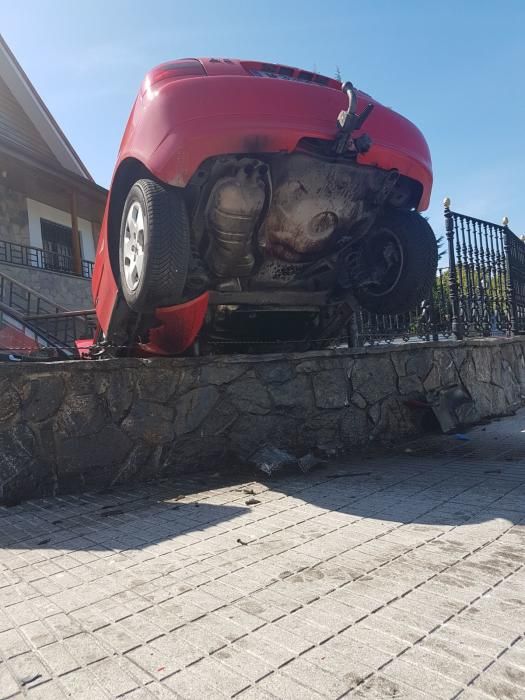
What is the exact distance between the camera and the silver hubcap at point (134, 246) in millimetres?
3383

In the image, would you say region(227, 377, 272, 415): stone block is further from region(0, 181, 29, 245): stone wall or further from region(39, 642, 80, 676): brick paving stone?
region(0, 181, 29, 245): stone wall

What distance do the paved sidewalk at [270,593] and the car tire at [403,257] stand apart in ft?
4.82

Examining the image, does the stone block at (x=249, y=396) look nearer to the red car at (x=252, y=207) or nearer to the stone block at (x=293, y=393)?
the stone block at (x=293, y=393)

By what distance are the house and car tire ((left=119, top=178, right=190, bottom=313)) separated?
896 cm

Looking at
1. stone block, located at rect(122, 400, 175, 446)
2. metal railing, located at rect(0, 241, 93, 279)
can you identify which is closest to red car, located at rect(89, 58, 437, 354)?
stone block, located at rect(122, 400, 175, 446)

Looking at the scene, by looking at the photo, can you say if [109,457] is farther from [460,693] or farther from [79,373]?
[460,693]

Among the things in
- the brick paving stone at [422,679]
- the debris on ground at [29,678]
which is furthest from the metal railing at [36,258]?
the brick paving stone at [422,679]

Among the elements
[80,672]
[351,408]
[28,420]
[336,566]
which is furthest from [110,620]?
[351,408]

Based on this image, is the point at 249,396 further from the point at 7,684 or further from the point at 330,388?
the point at 7,684

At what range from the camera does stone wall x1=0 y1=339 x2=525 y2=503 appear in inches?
146

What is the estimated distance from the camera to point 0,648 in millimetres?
1812

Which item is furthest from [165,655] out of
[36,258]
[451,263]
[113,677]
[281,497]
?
[36,258]

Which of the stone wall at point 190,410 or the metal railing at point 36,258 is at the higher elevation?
the metal railing at point 36,258

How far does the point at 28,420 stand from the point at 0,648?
2072 mm
